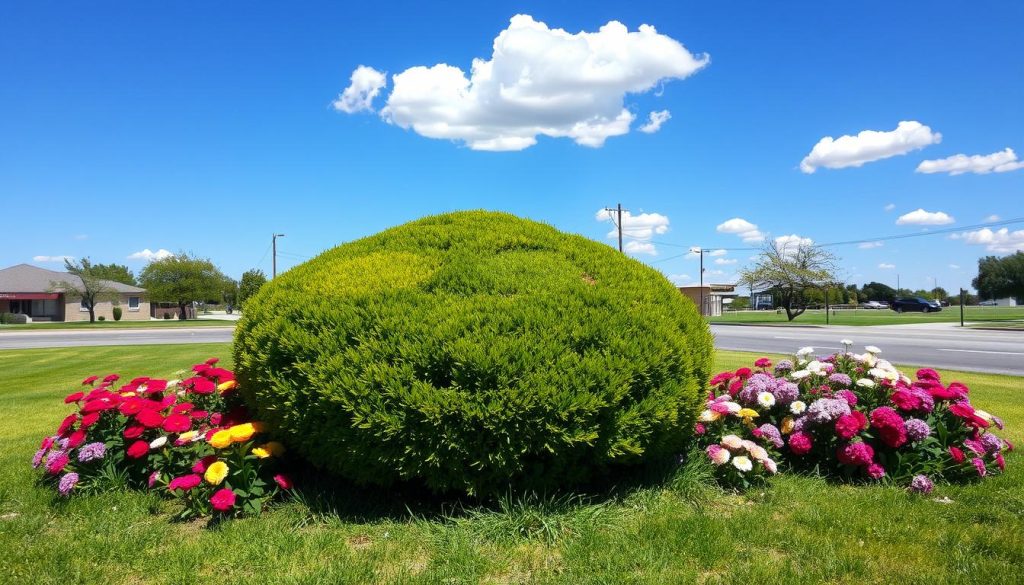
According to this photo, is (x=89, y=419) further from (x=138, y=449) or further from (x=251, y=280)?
(x=251, y=280)

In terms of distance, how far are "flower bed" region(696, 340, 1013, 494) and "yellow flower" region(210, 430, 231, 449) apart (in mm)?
3464

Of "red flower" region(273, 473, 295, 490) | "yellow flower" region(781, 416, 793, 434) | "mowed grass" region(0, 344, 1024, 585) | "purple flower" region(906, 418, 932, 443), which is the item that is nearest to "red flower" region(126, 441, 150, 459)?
"mowed grass" region(0, 344, 1024, 585)

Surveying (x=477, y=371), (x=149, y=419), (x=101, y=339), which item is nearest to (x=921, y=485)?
(x=477, y=371)

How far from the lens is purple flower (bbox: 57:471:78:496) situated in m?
4.32

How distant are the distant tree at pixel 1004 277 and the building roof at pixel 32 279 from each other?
107030 millimetres

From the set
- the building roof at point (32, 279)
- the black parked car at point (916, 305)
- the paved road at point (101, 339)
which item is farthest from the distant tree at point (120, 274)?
the black parked car at point (916, 305)

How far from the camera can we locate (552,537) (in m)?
3.62

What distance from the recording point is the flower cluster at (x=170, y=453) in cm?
418

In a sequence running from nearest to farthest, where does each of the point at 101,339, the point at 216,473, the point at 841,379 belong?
the point at 216,473 → the point at 841,379 → the point at 101,339

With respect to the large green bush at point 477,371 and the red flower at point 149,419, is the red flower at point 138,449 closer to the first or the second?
the red flower at point 149,419

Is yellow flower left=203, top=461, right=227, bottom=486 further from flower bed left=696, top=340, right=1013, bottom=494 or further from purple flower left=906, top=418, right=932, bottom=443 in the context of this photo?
purple flower left=906, top=418, right=932, bottom=443

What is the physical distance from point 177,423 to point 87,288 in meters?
60.2

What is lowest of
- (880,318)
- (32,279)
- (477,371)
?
(880,318)

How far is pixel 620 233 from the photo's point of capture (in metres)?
46.9
